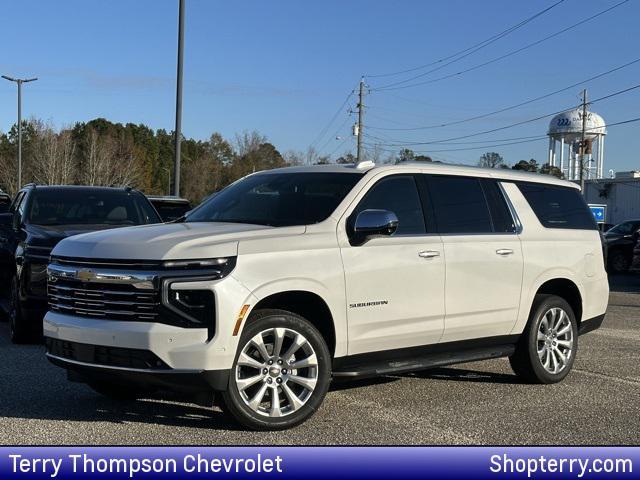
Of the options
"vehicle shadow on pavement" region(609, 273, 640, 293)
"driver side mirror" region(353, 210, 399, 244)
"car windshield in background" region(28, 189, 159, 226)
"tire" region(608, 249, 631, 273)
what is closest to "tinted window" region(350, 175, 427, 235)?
A: "driver side mirror" region(353, 210, 399, 244)

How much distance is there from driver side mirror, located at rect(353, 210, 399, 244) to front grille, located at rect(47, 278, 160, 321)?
1.56m

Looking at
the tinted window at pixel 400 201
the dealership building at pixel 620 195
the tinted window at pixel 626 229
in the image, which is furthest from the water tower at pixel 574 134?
the tinted window at pixel 400 201

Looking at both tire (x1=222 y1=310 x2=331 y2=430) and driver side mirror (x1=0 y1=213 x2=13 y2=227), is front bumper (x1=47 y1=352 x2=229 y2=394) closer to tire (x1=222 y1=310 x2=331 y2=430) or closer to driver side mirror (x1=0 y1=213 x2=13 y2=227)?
tire (x1=222 y1=310 x2=331 y2=430)

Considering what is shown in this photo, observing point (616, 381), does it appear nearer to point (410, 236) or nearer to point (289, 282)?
point (410, 236)

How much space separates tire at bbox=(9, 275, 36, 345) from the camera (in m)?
8.55

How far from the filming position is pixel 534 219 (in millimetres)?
7203

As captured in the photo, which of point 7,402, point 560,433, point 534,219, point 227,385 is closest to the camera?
point 227,385

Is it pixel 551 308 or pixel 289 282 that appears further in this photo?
pixel 551 308

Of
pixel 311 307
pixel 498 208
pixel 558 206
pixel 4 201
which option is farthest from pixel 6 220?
pixel 558 206

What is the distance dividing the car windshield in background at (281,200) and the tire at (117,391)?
57.8 inches

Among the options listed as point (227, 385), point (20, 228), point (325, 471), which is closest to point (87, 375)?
point (227, 385)

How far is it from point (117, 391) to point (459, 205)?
3202mm

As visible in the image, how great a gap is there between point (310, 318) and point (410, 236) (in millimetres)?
1074

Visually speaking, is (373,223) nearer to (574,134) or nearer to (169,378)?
(169,378)
